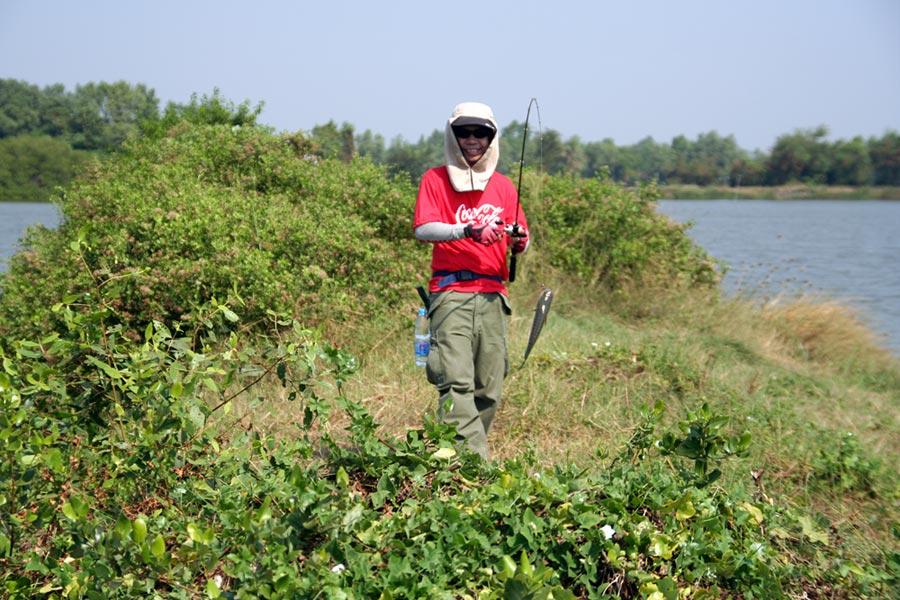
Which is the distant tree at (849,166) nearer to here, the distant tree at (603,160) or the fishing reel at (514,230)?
the distant tree at (603,160)

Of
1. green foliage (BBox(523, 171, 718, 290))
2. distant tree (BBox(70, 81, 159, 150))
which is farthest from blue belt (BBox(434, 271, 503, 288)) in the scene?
distant tree (BBox(70, 81, 159, 150))

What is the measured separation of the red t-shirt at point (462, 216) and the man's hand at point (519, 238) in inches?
2.9

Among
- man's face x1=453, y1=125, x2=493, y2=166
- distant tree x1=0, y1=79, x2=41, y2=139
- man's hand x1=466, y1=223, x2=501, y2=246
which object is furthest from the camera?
distant tree x1=0, y1=79, x2=41, y2=139

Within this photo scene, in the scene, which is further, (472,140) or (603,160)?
(603,160)

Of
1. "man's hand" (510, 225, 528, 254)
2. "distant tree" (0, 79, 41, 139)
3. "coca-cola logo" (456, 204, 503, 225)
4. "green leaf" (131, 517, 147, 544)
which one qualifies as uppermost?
"distant tree" (0, 79, 41, 139)

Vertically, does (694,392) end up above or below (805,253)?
above

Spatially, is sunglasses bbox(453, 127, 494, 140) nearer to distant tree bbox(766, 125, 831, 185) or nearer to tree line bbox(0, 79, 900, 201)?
tree line bbox(0, 79, 900, 201)

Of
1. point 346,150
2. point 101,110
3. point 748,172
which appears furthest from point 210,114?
point 748,172

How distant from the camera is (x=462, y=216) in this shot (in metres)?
4.64

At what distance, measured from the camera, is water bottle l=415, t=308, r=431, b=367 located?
15.6ft

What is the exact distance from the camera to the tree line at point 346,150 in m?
11.5

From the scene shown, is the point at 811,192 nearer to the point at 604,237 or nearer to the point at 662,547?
the point at 604,237

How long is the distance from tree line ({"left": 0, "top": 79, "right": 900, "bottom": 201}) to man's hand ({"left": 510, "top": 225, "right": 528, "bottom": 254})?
3.27 ft

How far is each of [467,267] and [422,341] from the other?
516 mm
